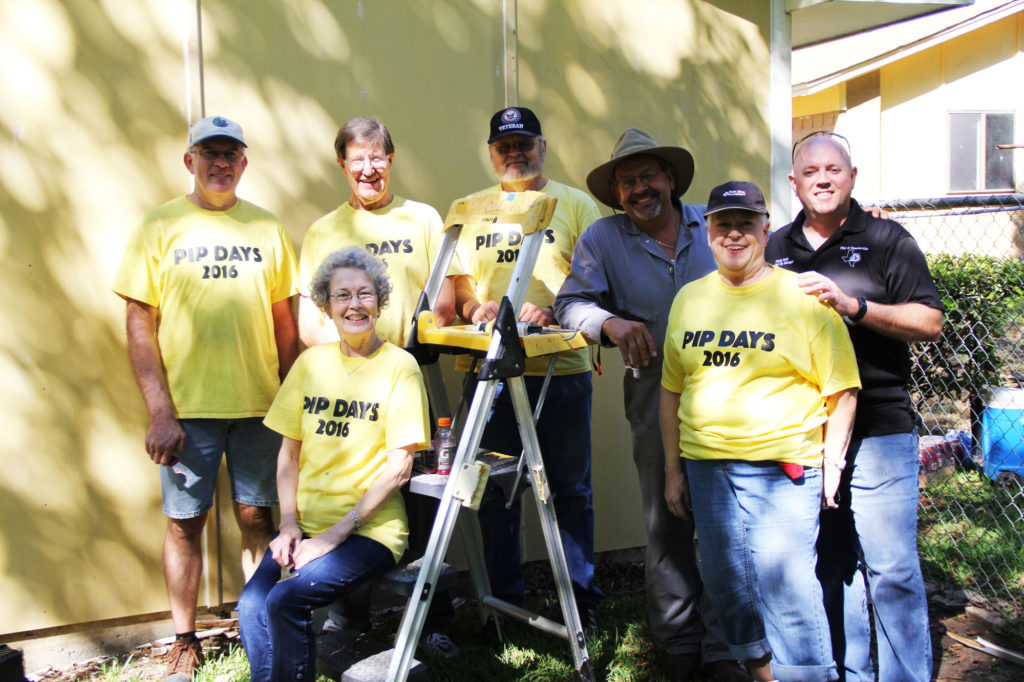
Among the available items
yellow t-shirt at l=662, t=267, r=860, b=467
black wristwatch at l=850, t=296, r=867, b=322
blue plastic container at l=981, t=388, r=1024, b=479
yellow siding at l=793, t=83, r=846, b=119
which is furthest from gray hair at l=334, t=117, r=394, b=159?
yellow siding at l=793, t=83, r=846, b=119

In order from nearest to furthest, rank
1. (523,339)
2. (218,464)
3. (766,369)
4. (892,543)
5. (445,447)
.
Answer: (766,369) → (892,543) → (523,339) → (445,447) → (218,464)

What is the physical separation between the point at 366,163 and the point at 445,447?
1305 millimetres

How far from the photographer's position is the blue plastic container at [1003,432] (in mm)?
5957

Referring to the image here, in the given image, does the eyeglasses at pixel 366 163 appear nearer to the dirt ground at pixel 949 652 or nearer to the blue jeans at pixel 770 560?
the blue jeans at pixel 770 560

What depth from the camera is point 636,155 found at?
3389mm

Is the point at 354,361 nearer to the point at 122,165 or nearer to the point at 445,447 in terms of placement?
the point at 445,447

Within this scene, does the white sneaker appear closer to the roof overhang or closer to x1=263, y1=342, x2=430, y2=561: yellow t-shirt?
x1=263, y1=342, x2=430, y2=561: yellow t-shirt

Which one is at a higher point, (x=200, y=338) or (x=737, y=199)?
(x=737, y=199)

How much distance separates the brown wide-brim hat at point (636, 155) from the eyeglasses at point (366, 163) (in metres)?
0.90

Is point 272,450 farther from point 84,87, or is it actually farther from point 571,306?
point 84,87

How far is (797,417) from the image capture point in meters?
2.70

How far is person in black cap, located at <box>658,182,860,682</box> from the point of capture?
269 centimetres

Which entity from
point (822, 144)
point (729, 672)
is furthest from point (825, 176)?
point (729, 672)

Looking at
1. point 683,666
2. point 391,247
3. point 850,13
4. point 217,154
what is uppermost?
point 850,13
